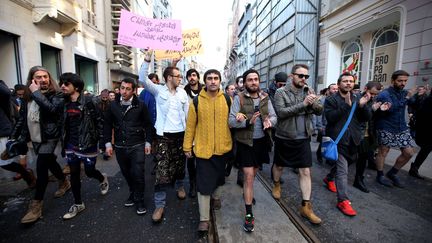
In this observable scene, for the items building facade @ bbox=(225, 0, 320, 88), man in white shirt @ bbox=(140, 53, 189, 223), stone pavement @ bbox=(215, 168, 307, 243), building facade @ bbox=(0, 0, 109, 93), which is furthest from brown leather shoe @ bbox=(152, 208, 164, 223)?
building facade @ bbox=(225, 0, 320, 88)

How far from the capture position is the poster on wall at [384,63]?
28.6 feet

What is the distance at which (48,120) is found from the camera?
3389mm

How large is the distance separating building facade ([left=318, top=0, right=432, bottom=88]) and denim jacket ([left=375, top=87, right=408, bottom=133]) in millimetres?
3722

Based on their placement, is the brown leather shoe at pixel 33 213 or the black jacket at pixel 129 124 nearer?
the brown leather shoe at pixel 33 213

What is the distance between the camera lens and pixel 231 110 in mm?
2973

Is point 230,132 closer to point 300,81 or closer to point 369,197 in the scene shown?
point 300,81

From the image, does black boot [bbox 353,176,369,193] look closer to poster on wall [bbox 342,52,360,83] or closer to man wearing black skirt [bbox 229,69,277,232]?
man wearing black skirt [bbox 229,69,277,232]

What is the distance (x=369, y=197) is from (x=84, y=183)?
5.14 meters

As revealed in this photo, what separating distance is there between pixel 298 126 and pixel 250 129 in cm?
81

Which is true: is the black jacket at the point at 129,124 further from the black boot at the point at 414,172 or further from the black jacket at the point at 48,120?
the black boot at the point at 414,172

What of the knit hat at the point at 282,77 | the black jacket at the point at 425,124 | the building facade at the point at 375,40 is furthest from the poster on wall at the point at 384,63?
the knit hat at the point at 282,77

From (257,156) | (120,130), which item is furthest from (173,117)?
(257,156)

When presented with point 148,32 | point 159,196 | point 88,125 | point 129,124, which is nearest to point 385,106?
Result: point 159,196

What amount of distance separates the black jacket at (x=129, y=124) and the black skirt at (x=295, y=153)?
1.95 m
